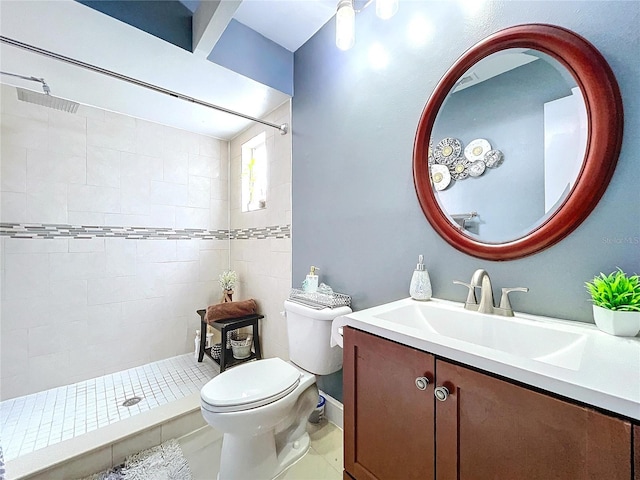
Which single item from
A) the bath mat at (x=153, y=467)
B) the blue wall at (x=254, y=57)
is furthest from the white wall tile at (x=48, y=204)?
the bath mat at (x=153, y=467)

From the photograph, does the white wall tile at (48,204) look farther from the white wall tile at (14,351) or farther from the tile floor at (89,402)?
the tile floor at (89,402)

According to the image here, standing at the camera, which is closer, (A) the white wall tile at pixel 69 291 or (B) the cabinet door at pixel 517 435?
(B) the cabinet door at pixel 517 435

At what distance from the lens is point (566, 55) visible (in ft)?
2.71

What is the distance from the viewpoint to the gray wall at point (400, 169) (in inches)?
29.9

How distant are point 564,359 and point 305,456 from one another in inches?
51.2

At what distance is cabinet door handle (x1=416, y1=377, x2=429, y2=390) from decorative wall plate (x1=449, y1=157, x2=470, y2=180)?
0.81 metres

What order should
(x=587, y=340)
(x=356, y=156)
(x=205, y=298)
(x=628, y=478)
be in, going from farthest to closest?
(x=205, y=298)
(x=356, y=156)
(x=587, y=340)
(x=628, y=478)

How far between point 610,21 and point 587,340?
0.92 metres

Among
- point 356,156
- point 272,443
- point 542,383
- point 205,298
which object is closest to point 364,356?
point 542,383

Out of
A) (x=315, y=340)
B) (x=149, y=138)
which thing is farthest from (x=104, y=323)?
(x=315, y=340)

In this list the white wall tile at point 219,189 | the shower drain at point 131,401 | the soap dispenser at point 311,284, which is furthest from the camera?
the white wall tile at point 219,189

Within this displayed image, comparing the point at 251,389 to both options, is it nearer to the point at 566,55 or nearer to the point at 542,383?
the point at 542,383

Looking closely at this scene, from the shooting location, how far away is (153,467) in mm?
1323

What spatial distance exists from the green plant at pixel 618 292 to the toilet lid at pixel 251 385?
46.6 inches
